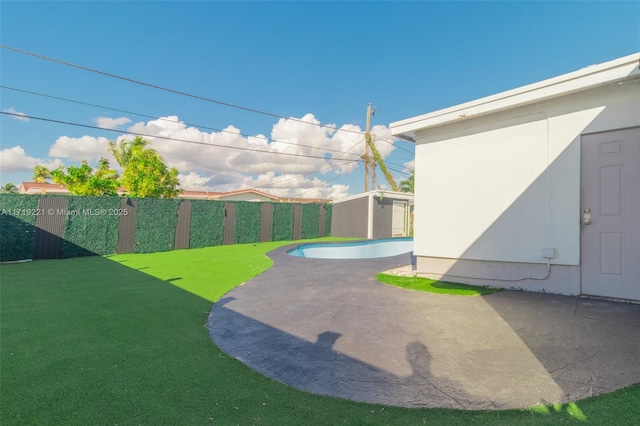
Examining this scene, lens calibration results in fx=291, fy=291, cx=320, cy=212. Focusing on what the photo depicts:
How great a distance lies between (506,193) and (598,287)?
187 cm

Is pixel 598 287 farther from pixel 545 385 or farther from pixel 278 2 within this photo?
pixel 278 2

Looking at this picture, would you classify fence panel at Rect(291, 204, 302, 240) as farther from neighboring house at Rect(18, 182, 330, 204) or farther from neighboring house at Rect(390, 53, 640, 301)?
neighboring house at Rect(390, 53, 640, 301)

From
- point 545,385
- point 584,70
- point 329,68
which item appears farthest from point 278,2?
point 545,385

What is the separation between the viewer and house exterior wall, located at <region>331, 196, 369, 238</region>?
18.6m

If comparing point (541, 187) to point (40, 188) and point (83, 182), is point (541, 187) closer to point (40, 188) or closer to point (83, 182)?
point (83, 182)

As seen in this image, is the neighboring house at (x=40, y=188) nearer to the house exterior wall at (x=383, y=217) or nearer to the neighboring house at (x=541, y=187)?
the house exterior wall at (x=383, y=217)

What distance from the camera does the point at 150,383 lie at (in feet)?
7.50

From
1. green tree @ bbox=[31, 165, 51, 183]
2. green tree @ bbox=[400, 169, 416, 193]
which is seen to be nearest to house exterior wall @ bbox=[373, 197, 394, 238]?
green tree @ bbox=[400, 169, 416, 193]

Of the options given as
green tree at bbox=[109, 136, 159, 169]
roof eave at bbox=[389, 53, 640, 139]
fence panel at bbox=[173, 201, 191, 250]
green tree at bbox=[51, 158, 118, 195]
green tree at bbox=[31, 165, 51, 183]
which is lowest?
fence panel at bbox=[173, 201, 191, 250]

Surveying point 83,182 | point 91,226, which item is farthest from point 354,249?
point 83,182

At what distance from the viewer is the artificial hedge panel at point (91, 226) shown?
10514mm

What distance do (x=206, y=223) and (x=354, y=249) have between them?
7.50m

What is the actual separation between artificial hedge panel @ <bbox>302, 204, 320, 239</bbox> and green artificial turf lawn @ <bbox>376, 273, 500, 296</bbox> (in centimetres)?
1236

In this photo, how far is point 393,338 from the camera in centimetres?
316
